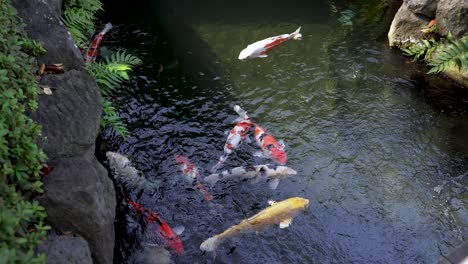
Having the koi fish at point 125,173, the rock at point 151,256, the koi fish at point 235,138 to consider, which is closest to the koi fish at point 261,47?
the koi fish at point 235,138

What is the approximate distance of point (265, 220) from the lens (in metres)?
5.56

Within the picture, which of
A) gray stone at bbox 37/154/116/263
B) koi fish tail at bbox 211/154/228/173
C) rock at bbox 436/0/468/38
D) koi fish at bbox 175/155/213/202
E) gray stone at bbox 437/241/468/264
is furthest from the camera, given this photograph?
rock at bbox 436/0/468/38

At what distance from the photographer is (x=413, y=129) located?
7309 mm

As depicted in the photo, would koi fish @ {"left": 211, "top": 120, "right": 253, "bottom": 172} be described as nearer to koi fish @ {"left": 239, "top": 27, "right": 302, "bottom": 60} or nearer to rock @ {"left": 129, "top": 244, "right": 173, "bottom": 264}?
rock @ {"left": 129, "top": 244, "right": 173, "bottom": 264}

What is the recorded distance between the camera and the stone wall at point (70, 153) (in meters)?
3.87

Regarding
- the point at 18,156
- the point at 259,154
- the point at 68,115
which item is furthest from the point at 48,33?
the point at 259,154

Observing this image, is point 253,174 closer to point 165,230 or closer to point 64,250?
point 165,230

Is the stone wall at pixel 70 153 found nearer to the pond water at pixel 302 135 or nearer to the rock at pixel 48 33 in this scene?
the rock at pixel 48 33

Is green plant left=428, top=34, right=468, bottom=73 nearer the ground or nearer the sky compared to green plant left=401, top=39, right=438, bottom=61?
nearer the sky

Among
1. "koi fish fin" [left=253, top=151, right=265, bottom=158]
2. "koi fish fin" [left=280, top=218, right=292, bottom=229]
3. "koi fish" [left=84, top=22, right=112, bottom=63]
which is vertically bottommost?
"koi fish fin" [left=280, top=218, right=292, bottom=229]

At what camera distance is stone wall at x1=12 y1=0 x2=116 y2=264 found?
12.7ft

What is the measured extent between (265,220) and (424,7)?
6126 millimetres

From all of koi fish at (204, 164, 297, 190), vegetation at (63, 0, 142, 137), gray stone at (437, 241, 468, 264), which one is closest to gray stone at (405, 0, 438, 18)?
koi fish at (204, 164, 297, 190)

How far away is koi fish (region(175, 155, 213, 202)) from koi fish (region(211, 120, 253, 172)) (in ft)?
1.08
